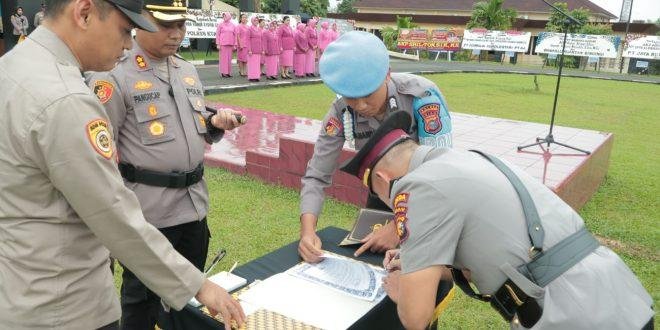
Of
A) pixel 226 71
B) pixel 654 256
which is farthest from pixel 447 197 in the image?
pixel 226 71

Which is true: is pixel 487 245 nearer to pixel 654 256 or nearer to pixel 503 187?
pixel 503 187

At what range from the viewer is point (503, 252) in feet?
4.36

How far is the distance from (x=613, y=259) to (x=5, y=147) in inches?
61.5

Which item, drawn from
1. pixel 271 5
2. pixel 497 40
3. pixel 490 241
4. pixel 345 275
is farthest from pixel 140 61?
pixel 271 5

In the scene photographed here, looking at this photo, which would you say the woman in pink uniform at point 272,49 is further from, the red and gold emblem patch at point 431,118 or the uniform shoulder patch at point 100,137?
the uniform shoulder patch at point 100,137

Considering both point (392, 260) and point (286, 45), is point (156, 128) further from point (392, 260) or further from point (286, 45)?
point (286, 45)

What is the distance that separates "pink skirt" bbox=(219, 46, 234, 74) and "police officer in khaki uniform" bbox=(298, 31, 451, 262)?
1205 centimetres

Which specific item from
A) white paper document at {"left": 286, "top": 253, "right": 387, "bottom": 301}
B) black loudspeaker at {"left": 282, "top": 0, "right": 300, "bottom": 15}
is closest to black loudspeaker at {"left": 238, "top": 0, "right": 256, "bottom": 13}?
black loudspeaker at {"left": 282, "top": 0, "right": 300, "bottom": 15}

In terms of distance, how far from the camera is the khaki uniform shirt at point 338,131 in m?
2.16

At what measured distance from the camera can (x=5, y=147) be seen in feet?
3.86

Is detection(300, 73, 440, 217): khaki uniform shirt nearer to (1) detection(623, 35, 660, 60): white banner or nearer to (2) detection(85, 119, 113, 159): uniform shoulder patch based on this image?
(2) detection(85, 119, 113, 159): uniform shoulder patch

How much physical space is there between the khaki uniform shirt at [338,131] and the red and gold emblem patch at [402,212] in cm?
78

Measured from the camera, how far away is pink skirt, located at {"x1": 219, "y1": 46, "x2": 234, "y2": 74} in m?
13.7

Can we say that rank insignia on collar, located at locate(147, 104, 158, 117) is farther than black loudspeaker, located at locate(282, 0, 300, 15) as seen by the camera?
No
